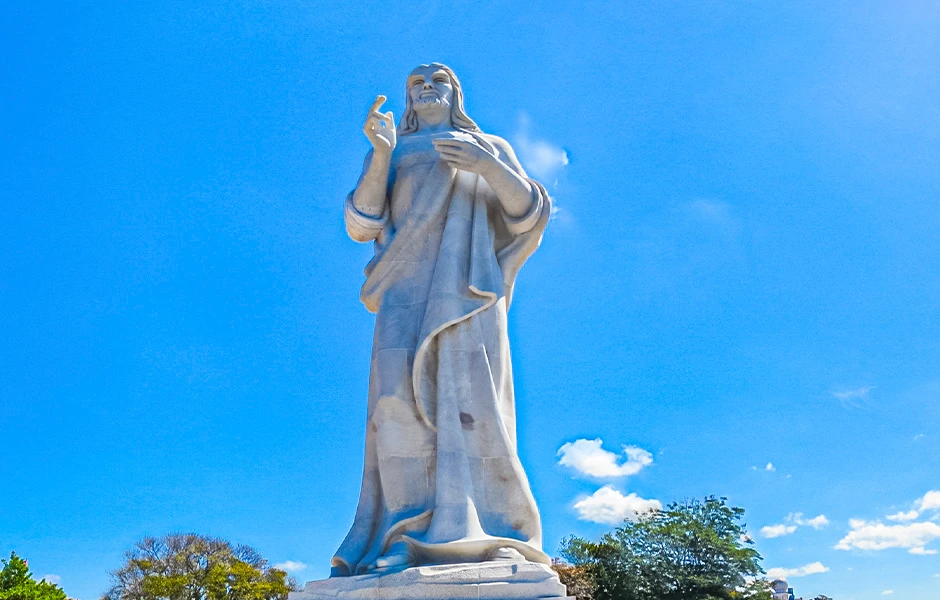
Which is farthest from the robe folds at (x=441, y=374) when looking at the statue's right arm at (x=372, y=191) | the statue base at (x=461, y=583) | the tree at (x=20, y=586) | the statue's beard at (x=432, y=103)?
the tree at (x=20, y=586)

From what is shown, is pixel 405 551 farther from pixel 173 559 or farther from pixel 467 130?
pixel 173 559

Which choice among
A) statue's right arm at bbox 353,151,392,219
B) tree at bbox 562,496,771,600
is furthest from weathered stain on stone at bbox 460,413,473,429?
tree at bbox 562,496,771,600

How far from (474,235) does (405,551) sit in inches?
151

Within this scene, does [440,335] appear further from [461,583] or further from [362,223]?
[461,583]

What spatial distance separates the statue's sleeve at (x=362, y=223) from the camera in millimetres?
10383

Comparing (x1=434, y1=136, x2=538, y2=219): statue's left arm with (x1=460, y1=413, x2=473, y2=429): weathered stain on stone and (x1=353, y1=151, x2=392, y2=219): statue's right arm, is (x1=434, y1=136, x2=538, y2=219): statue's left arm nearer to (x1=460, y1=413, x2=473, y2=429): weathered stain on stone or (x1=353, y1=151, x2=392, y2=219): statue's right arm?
(x1=353, y1=151, x2=392, y2=219): statue's right arm

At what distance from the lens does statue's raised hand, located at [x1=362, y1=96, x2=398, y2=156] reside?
1016cm

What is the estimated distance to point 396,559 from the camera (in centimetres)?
820

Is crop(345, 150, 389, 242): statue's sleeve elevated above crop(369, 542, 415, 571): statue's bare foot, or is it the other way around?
crop(345, 150, 389, 242): statue's sleeve

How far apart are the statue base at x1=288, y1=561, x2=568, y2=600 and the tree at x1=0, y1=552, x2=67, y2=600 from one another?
120ft

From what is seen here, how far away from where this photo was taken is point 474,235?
10109mm

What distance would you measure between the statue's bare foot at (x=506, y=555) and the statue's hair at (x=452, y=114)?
216 inches

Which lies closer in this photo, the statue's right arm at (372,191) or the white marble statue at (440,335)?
the white marble statue at (440,335)

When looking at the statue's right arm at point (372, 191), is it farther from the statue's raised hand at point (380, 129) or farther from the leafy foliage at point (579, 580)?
the leafy foliage at point (579, 580)
